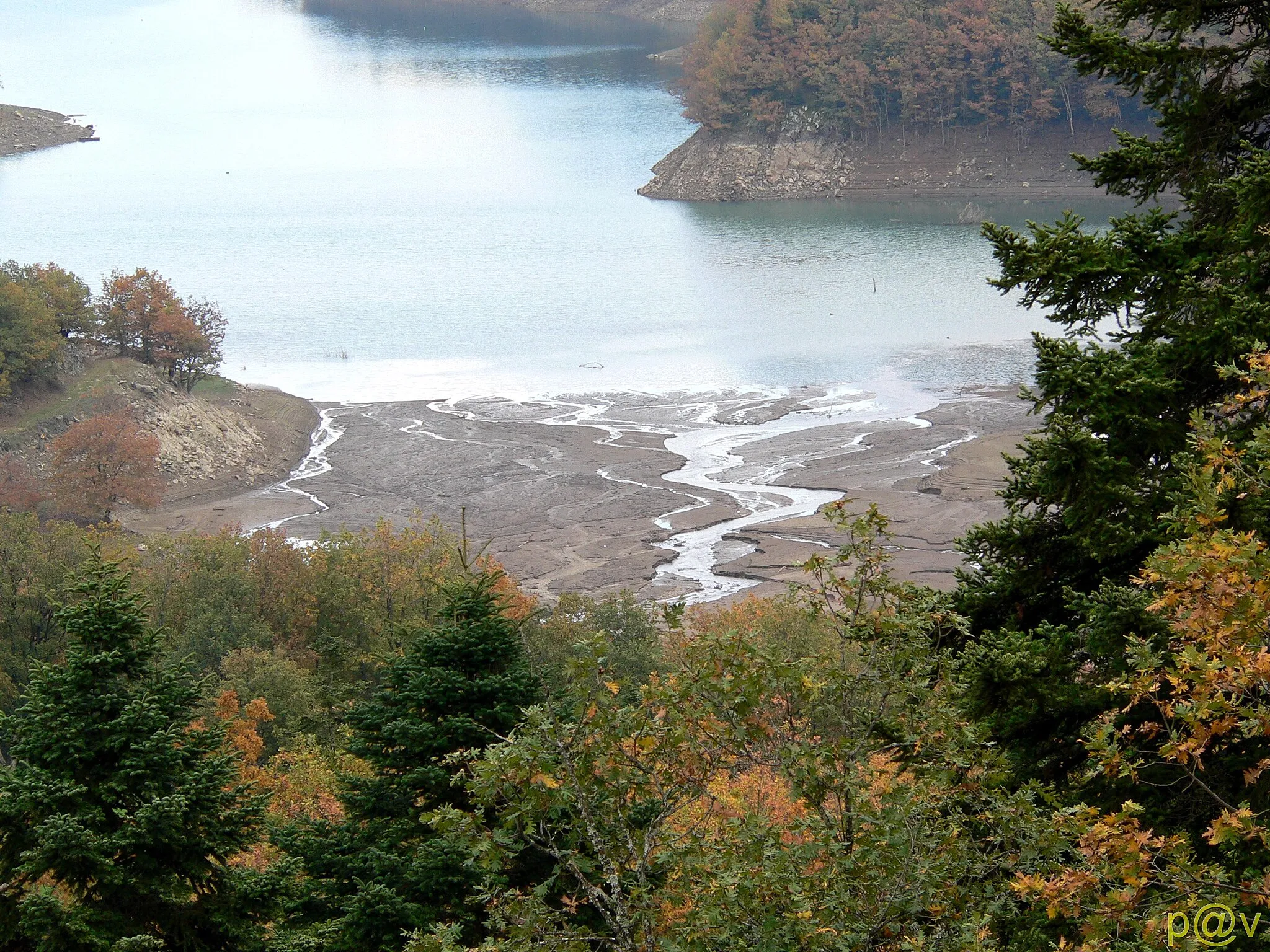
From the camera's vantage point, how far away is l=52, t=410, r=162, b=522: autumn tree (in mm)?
61812

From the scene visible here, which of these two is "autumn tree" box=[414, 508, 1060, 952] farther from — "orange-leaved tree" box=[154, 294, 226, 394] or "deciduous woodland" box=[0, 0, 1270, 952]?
"orange-leaved tree" box=[154, 294, 226, 394]

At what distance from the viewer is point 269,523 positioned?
63.1 m

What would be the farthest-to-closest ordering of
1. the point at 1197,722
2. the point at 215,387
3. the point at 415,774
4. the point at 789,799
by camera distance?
the point at 215,387 → the point at 415,774 → the point at 789,799 → the point at 1197,722

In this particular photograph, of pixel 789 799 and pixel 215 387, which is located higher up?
pixel 789 799

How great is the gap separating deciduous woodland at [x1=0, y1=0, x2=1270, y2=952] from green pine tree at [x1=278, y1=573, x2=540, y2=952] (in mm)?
38

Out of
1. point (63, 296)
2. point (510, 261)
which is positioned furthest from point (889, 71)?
point (63, 296)

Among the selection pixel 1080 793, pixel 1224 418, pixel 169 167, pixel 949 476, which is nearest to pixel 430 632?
pixel 1080 793

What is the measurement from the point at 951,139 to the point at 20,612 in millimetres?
121722

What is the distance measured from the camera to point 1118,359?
9.78m

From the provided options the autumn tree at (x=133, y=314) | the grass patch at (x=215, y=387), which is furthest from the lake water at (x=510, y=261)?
the autumn tree at (x=133, y=314)

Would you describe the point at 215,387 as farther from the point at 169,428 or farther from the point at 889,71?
the point at 889,71

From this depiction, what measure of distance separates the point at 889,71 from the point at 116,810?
144309 mm

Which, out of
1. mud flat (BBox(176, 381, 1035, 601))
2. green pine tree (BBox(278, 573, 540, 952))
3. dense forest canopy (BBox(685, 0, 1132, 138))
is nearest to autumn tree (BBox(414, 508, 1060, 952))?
green pine tree (BBox(278, 573, 540, 952))

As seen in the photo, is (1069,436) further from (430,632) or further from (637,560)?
(637,560)
